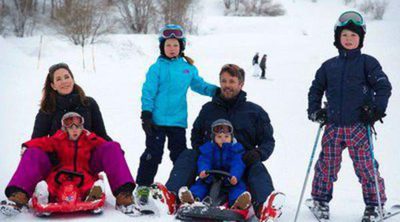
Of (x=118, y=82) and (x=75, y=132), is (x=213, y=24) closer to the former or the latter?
(x=118, y=82)

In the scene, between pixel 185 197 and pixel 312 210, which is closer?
pixel 185 197

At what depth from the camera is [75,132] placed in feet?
11.3

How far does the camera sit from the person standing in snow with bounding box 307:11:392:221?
129 inches

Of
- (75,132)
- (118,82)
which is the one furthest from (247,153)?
(118,82)

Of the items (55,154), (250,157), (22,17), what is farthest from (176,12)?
(250,157)

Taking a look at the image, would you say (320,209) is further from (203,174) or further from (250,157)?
(203,174)

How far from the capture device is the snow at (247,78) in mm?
5664

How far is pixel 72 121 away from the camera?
11.3 ft

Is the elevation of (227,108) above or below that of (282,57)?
below

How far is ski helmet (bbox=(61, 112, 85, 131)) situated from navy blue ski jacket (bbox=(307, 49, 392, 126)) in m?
2.00

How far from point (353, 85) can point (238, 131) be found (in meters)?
1.01

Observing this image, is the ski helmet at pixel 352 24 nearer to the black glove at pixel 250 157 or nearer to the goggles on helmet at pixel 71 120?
the black glove at pixel 250 157

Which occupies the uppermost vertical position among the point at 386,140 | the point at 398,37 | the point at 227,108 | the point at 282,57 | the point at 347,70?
the point at 398,37

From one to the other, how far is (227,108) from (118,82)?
11.6 metres
